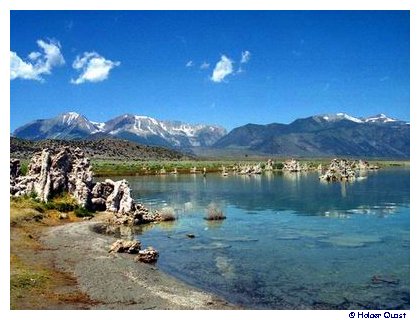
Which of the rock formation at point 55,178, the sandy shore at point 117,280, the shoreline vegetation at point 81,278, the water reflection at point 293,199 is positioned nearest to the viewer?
the shoreline vegetation at point 81,278

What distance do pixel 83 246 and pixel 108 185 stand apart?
65.7ft

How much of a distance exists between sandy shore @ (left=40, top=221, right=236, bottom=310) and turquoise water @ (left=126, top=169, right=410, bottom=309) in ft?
5.15

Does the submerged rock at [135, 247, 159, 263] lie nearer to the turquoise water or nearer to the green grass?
the turquoise water

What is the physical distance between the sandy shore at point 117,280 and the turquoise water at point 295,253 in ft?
5.15

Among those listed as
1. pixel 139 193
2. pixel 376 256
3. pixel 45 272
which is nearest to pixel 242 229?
pixel 376 256

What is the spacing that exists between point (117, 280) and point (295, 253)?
40.3ft

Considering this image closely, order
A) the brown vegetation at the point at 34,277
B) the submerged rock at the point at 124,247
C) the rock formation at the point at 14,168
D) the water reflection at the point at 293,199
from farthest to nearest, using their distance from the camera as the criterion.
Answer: the water reflection at the point at 293,199
the rock formation at the point at 14,168
the submerged rock at the point at 124,247
the brown vegetation at the point at 34,277

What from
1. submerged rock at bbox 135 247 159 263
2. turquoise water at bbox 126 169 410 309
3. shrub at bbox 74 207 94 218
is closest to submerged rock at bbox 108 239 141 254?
submerged rock at bbox 135 247 159 263

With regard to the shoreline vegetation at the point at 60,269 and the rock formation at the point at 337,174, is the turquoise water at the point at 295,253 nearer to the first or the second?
the shoreline vegetation at the point at 60,269

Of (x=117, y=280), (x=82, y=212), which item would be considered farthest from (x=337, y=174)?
(x=117, y=280)

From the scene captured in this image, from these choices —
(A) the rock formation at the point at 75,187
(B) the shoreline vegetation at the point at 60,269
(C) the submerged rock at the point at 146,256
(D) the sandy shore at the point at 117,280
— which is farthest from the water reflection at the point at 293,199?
(C) the submerged rock at the point at 146,256

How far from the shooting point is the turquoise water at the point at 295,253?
23.5m
